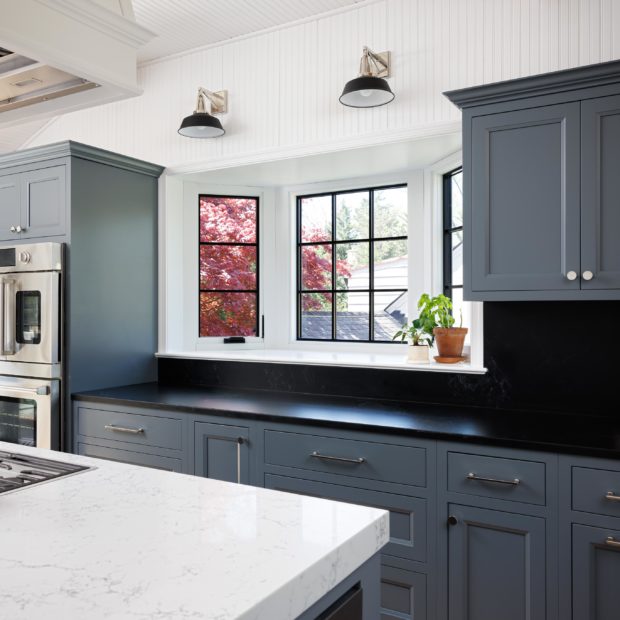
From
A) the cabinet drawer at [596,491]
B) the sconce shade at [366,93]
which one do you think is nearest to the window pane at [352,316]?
the sconce shade at [366,93]

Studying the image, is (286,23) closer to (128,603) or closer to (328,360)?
(328,360)

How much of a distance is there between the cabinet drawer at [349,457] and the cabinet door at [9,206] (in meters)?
1.91

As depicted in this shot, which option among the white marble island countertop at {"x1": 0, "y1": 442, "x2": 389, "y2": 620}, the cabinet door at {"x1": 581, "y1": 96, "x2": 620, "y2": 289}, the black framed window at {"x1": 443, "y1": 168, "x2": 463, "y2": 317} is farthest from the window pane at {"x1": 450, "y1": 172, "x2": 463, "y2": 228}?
the white marble island countertop at {"x1": 0, "y1": 442, "x2": 389, "y2": 620}

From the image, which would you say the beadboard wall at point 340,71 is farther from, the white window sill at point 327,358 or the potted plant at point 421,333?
the white window sill at point 327,358

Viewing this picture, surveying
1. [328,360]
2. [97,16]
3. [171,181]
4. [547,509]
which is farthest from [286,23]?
[547,509]

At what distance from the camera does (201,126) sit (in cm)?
304

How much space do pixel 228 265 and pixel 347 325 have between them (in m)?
0.83

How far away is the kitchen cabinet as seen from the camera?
2.99 metres

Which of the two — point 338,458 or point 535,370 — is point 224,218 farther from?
point 535,370

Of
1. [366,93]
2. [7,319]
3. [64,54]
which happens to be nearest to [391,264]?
[366,93]

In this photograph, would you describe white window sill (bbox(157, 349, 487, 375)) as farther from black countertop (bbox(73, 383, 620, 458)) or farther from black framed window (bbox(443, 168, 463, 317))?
black framed window (bbox(443, 168, 463, 317))

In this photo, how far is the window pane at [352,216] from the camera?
10.9 ft

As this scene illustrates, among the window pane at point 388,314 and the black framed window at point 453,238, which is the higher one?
the black framed window at point 453,238

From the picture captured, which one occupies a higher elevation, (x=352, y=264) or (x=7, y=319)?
(x=352, y=264)
